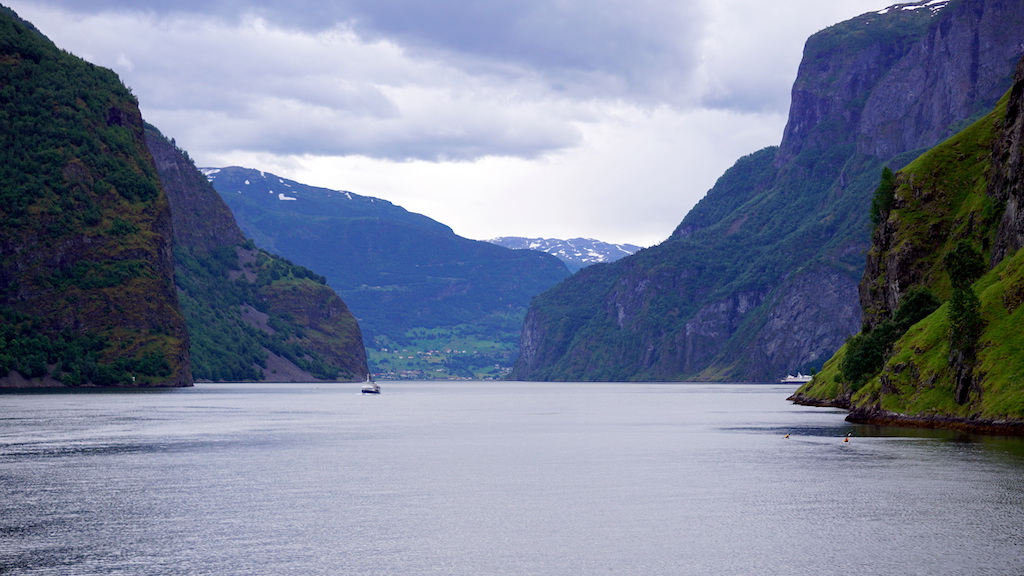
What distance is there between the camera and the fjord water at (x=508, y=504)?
152 ft

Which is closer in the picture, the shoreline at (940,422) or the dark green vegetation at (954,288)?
the shoreline at (940,422)

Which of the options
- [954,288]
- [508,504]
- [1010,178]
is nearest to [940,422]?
[954,288]

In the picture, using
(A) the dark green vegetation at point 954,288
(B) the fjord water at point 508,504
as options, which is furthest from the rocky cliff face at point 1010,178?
(B) the fjord water at point 508,504

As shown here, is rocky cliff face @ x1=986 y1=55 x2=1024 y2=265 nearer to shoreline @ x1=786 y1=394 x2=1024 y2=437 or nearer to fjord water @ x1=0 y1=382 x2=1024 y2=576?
shoreline @ x1=786 y1=394 x2=1024 y2=437

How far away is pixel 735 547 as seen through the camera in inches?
1941

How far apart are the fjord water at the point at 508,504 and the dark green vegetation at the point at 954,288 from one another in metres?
6.88

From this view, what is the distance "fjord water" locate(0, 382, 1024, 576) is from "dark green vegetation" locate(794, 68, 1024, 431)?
271 inches

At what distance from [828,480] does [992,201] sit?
84267mm

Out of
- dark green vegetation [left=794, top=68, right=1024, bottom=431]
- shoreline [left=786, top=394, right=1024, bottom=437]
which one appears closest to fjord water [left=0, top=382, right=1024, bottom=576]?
shoreline [left=786, top=394, right=1024, bottom=437]

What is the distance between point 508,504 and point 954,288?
8201cm

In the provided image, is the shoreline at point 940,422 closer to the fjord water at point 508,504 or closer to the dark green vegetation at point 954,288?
the dark green vegetation at point 954,288

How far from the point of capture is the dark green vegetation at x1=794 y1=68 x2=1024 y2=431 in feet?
351

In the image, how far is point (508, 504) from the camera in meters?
63.7

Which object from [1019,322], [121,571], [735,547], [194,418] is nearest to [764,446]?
[1019,322]
